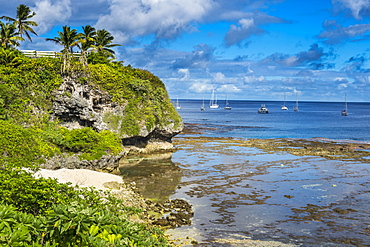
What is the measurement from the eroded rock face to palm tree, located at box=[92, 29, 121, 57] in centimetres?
924

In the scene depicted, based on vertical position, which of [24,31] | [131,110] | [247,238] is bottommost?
[247,238]

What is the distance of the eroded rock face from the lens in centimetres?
3562

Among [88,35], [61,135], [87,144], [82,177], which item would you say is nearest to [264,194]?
[82,177]

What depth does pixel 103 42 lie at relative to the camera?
45812 mm

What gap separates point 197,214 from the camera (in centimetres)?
2197

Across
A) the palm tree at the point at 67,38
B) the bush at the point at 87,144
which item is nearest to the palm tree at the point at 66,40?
the palm tree at the point at 67,38

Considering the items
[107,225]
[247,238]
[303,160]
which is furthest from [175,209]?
[303,160]

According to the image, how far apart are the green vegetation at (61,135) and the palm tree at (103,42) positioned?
0.13 metres

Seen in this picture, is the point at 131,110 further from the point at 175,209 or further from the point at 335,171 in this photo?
the point at 335,171

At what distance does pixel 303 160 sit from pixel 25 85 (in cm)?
3295

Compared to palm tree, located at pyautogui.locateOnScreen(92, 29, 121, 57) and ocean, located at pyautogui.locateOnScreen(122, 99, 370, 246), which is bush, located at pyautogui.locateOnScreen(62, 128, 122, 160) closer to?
ocean, located at pyautogui.locateOnScreen(122, 99, 370, 246)

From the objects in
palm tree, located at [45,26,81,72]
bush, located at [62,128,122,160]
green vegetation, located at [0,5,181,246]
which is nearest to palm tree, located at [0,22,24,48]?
green vegetation, located at [0,5,181,246]

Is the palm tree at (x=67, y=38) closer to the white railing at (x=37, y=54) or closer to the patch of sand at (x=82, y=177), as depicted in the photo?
the white railing at (x=37, y=54)

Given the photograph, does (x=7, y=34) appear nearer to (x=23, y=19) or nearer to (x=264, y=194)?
(x=23, y=19)
